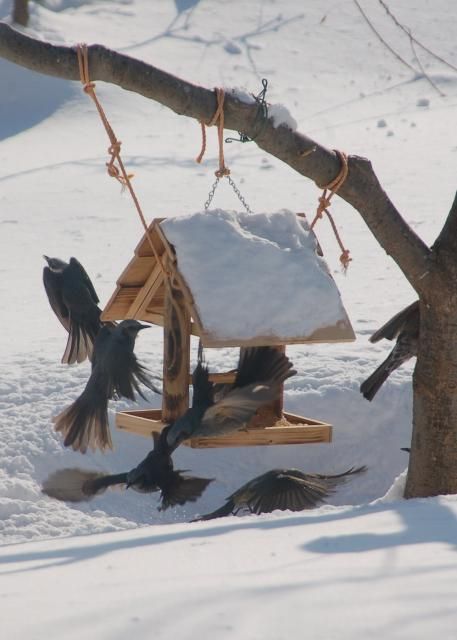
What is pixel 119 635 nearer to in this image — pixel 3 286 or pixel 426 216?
pixel 3 286

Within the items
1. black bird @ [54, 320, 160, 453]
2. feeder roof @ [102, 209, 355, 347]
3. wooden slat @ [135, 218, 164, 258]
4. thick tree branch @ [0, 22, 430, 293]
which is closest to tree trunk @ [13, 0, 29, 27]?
black bird @ [54, 320, 160, 453]

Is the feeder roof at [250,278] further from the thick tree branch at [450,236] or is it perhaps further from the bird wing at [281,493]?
the bird wing at [281,493]

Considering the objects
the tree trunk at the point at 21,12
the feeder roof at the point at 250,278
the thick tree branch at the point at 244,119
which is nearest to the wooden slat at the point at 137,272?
the feeder roof at the point at 250,278

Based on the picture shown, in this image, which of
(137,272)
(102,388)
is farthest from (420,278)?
(102,388)

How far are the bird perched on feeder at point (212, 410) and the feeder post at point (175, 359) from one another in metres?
0.17

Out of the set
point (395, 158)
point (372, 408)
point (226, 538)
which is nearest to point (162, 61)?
point (395, 158)

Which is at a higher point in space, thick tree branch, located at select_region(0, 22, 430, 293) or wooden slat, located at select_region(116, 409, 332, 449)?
thick tree branch, located at select_region(0, 22, 430, 293)

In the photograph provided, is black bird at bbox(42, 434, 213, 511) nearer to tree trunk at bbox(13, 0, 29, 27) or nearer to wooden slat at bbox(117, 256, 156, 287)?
wooden slat at bbox(117, 256, 156, 287)

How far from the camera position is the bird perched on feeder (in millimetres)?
4504

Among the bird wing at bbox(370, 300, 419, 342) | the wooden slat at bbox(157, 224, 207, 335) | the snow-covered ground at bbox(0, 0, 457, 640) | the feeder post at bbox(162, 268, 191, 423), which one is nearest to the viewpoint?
the snow-covered ground at bbox(0, 0, 457, 640)

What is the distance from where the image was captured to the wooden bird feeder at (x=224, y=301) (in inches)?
177

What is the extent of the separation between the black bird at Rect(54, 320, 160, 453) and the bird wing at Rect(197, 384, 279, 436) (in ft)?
2.17

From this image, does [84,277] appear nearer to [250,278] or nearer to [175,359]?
[175,359]

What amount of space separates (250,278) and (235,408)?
0.52 m
